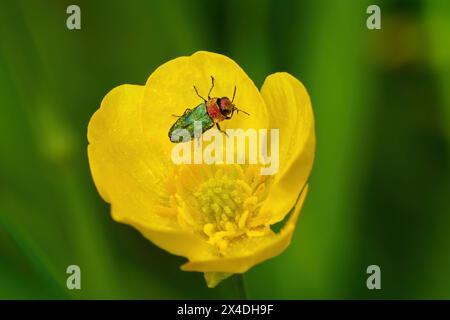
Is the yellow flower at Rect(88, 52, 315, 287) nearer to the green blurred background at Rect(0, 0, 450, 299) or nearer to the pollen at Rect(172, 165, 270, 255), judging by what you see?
the pollen at Rect(172, 165, 270, 255)

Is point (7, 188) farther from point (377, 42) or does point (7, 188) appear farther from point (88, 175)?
point (377, 42)

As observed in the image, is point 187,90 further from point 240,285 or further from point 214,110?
point 240,285

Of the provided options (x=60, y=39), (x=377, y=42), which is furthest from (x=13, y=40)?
(x=377, y=42)

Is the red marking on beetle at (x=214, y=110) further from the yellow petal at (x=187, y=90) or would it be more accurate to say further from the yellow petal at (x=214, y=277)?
the yellow petal at (x=214, y=277)

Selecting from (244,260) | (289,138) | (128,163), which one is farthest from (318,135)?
(244,260)

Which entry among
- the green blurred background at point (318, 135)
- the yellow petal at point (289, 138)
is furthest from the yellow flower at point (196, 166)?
the green blurred background at point (318, 135)

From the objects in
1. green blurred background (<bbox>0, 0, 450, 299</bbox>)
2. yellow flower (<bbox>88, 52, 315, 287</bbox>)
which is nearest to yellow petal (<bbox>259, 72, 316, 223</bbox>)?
yellow flower (<bbox>88, 52, 315, 287</bbox>)
